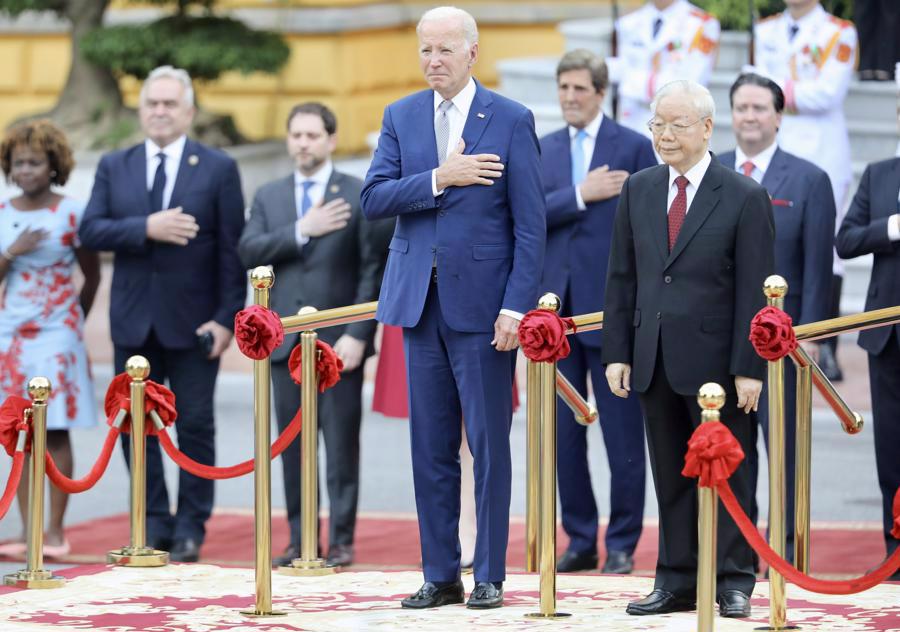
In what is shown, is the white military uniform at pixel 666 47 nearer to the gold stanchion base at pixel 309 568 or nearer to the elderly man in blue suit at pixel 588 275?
the elderly man in blue suit at pixel 588 275

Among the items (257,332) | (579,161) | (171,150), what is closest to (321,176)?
(171,150)

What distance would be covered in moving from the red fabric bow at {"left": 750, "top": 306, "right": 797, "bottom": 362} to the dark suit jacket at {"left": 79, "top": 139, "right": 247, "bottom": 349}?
3.28 meters

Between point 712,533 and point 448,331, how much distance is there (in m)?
1.23

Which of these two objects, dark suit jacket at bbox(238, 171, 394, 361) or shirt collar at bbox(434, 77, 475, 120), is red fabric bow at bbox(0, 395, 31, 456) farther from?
shirt collar at bbox(434, 77, 475, 120)

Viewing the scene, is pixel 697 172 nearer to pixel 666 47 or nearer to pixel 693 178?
pixel 693 178

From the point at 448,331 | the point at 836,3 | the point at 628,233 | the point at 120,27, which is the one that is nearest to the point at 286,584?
the point at 448,331

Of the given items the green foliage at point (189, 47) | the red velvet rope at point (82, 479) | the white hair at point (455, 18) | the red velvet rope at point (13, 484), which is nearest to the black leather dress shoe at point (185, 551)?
the red velvet rope at point (82, 479)

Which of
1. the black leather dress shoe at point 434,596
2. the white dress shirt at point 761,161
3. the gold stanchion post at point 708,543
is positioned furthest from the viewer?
the white dress shirt at point 761,161

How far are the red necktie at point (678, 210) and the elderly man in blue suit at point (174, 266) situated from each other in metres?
2.89

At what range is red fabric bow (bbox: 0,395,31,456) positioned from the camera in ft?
24.1

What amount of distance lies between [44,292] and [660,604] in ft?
11.6

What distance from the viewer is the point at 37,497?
24.1 feet

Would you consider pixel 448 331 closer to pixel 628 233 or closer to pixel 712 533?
pixel 628 233

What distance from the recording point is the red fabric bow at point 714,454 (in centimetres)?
569
